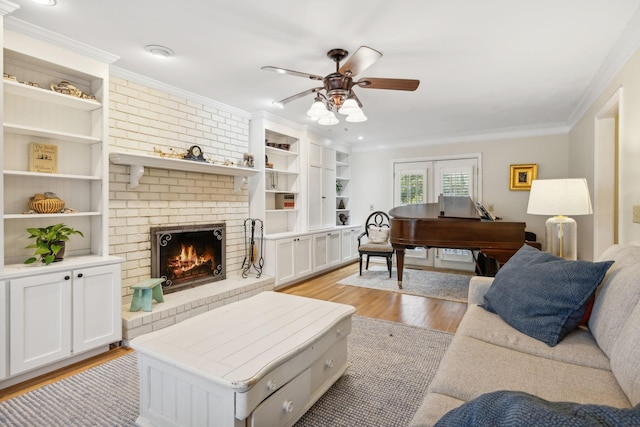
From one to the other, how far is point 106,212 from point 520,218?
5.66 m

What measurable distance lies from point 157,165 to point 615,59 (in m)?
4.09

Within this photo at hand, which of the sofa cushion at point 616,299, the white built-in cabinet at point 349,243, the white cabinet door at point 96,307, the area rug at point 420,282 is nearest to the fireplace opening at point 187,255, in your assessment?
the white cabinet door at point 96,307

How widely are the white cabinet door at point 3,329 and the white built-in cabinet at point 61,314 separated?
0.02 m

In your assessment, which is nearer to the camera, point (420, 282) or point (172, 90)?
point (172, 90)

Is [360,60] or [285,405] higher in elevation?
[360,60]

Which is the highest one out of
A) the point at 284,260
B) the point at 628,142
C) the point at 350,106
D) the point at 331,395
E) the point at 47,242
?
the point at 350,106

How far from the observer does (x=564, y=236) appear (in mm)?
2738

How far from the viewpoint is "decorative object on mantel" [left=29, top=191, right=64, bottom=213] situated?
7.98 ft

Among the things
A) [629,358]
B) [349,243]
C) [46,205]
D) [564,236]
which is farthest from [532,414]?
[349,243]

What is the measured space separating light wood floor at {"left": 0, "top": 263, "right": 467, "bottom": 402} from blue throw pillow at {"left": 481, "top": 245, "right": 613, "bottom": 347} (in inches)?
56.8

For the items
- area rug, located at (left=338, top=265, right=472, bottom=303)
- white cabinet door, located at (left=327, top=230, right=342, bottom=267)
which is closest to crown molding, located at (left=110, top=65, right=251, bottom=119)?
white cabinet door, located at (left=327, top=230, right=342, bottom=267)

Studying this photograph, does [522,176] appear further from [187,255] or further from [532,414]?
[532,414]

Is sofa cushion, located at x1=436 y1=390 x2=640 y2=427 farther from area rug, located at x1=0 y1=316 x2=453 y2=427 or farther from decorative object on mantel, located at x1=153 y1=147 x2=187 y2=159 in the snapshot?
decorative object on mantel, located at x1=153 y1=147 x2=187 y2=159

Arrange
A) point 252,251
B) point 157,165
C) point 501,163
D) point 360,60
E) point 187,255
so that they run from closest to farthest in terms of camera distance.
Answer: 1. point 360,60
2. point 157,165
3. point 187,255
4. point 252,251
5. point 501,163
